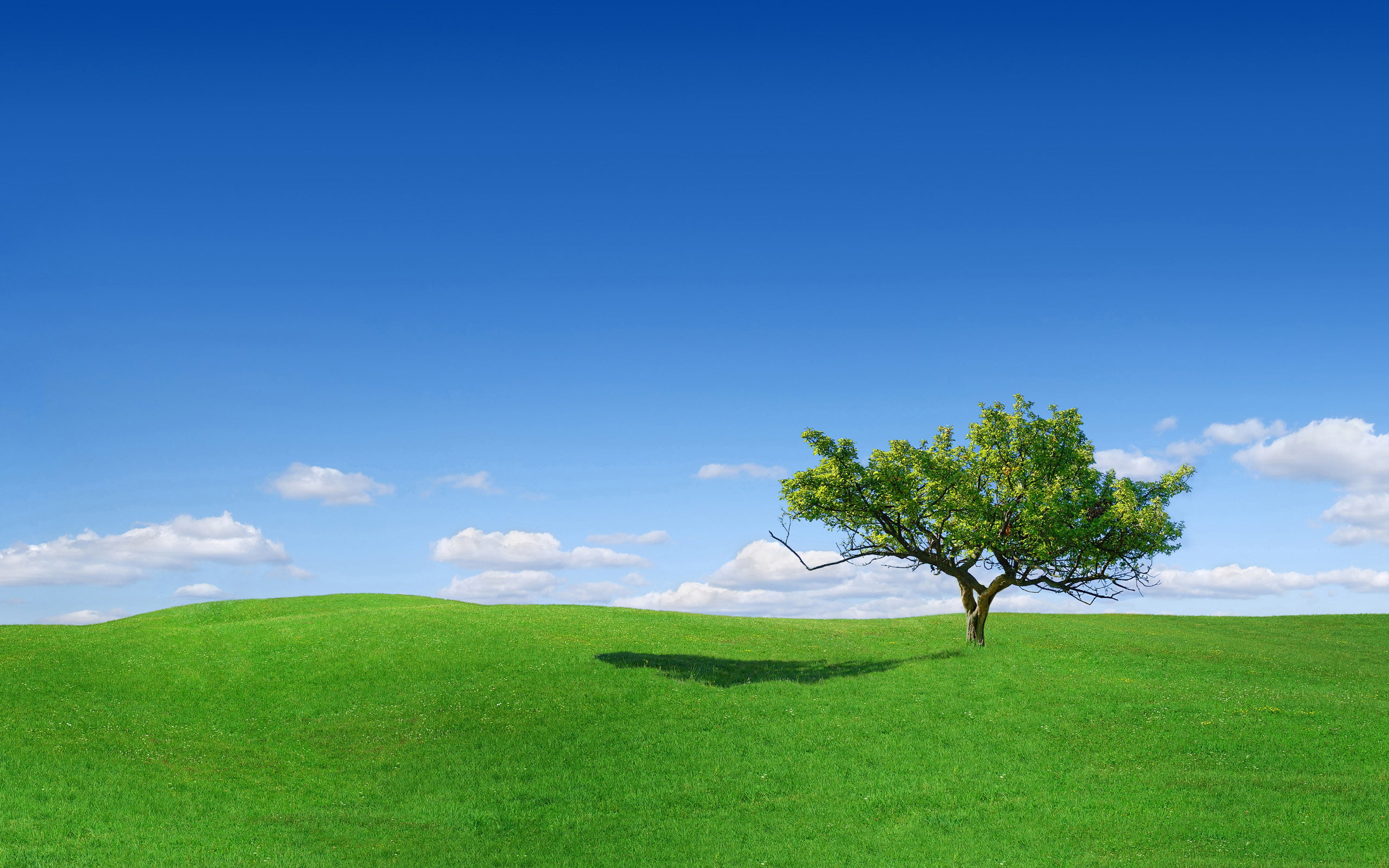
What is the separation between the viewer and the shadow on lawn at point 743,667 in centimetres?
4712

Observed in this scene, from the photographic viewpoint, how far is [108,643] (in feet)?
172

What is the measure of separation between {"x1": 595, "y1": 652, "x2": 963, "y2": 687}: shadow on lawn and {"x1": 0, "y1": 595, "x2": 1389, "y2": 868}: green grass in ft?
1.06

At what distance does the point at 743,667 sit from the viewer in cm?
5091

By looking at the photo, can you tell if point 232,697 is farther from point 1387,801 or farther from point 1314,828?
point 1387,801

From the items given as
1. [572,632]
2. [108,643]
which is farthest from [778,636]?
[108,643]

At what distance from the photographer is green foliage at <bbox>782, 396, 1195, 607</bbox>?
51.1 m

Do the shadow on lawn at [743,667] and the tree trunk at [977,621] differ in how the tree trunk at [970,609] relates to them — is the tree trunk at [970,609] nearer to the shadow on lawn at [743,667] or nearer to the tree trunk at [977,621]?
the tree trunk at [977,621]

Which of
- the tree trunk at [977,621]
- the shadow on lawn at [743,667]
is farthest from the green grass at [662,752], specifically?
the tree trunk at [977,621]

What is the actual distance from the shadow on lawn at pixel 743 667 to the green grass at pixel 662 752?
32cm

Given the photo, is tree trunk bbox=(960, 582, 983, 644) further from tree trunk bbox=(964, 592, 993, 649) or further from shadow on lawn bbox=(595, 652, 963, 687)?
shadow on lawn bbox=(595, 652, 963, 687)

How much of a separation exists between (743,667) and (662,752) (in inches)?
666

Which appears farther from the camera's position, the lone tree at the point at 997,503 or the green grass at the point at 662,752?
the lone tree at the point at 997,503

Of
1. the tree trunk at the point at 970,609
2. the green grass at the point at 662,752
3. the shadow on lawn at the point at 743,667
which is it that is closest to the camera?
the green grass at the point at 662,752

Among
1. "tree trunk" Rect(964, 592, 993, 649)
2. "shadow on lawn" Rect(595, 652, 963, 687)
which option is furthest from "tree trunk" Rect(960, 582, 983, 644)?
"shadow on lawn" Rect(595, 652, 963, 687)
